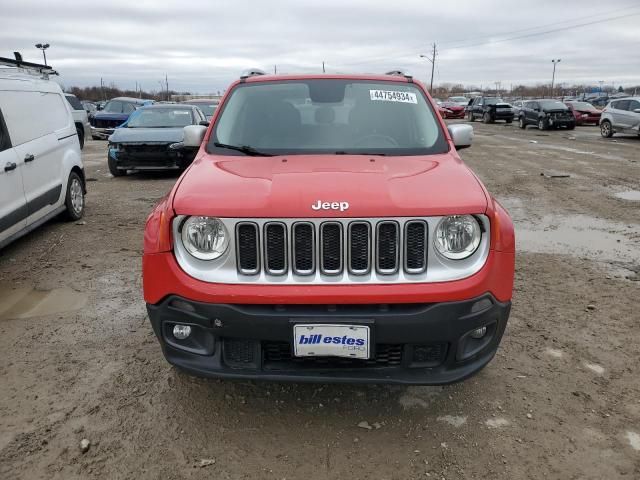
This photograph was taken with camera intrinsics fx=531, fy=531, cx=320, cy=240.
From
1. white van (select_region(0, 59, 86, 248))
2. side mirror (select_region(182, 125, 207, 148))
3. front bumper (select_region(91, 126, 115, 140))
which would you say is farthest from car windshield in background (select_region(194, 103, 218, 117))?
side mirror (select_region(182, 125, 207, 148))

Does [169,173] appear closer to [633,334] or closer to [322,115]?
[322,115]

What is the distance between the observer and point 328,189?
8.61ft

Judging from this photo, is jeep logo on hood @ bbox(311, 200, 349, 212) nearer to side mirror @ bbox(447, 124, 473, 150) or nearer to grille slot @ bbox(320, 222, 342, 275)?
grille slot @ bbox(320, 222, 342, 275)

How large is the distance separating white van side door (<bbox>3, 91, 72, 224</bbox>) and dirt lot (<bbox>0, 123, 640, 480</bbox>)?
1197mm

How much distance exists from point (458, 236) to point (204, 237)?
1.25 meters

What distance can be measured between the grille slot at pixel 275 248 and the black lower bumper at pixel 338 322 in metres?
0.19

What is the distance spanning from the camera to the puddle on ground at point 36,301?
4.32 metres

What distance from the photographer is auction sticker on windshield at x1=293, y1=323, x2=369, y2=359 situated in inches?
96.0

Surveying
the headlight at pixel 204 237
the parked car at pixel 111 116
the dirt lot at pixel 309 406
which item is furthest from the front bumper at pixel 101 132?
the headlight at pixel 204 237

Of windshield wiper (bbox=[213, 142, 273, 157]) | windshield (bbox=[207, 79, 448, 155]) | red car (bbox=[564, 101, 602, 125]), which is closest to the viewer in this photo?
windshield wiper (bbox=[213, 142, 273, 157])

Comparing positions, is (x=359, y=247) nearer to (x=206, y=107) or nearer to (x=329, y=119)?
(x=329, y=119)

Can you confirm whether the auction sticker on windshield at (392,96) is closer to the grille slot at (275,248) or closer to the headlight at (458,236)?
the headlight at (458,236)

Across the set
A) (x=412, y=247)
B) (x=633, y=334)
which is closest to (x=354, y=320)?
(x=412, y=247)

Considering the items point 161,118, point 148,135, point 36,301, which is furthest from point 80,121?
point 36,301
